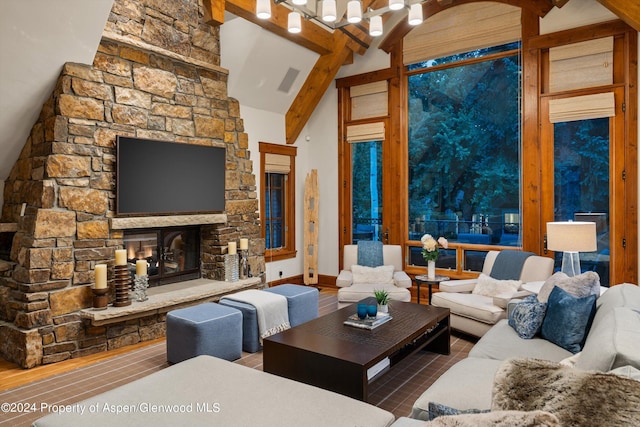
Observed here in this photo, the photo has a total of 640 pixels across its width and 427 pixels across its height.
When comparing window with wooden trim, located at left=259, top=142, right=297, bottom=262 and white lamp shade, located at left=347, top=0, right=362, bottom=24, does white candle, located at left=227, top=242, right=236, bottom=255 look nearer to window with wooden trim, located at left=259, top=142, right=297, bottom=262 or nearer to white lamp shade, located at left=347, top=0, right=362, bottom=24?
window with wooden trim, located at left=259, top=142, right=297, bottom=262

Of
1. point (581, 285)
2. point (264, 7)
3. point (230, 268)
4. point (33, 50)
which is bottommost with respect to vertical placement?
point (230, 268)

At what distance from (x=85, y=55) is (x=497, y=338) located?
169 inches

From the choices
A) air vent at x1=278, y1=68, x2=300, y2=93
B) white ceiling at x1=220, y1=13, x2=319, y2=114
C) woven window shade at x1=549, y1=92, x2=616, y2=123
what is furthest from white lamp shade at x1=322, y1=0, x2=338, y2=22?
woven window shade at x1=549, y1=92, x2=616, y2=123

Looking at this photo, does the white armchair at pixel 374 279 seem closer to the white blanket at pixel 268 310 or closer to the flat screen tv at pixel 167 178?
the white blanket at pixel 268 310

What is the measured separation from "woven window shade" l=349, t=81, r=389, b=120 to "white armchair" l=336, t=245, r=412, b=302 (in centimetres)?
218

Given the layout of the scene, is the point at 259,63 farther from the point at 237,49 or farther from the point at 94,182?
the point at 94,182

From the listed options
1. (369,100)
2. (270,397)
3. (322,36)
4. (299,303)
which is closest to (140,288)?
(299,303)

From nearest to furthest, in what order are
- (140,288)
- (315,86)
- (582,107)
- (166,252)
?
(140,288), (582,107), (166,252), (315,86)

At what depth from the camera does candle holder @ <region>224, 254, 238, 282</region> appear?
531 cm

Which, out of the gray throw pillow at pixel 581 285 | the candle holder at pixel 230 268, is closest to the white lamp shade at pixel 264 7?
the candle holder at pixel 230 268

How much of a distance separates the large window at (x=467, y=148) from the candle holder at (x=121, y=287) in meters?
3.90

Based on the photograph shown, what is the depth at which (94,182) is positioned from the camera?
166 inches

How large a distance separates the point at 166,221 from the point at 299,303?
172 centimetres

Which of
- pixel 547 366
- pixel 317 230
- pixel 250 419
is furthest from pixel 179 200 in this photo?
pixel 547 366
